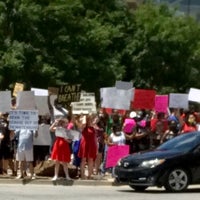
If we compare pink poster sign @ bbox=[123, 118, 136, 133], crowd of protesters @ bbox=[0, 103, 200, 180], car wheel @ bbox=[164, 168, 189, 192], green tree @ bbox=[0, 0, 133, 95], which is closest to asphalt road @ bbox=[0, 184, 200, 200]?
car wheel @ bbox=[164, 168, 189, 192]

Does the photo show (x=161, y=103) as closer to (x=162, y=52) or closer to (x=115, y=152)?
(x=115, y=152)

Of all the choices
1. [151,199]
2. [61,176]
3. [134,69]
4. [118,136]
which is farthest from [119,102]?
[134,69]

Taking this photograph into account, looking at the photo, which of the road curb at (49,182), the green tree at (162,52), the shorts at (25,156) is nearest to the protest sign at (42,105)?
the shorts at (25,156)

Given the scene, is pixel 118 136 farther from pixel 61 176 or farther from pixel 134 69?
pixel 134 69

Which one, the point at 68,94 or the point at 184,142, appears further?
the point at 68,94

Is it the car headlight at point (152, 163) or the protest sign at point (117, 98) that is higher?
the protest sign at point (117, 98)

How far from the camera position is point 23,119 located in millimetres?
21750

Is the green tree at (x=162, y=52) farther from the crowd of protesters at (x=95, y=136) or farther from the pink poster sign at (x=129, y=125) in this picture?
the pink poster sign at (x=129, y=125)

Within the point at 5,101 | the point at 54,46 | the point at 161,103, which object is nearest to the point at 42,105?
the point at 5,101

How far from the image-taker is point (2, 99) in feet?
74.5

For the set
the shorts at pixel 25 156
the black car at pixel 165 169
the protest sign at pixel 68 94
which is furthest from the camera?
the protest sign at pixel 68 94

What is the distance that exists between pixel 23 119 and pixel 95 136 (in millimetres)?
1841

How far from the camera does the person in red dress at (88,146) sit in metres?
22.0

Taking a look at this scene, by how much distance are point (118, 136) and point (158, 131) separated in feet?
5.85
